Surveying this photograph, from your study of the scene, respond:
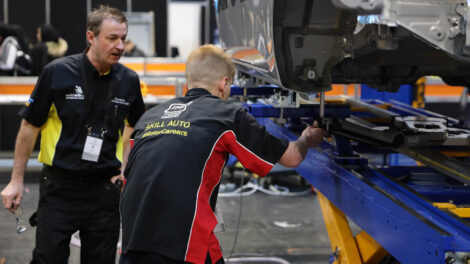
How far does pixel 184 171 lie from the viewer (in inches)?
88.4

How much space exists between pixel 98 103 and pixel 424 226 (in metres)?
1.91

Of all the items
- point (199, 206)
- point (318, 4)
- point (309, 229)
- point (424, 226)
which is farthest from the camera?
point (309, 229)

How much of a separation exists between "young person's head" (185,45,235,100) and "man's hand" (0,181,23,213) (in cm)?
132

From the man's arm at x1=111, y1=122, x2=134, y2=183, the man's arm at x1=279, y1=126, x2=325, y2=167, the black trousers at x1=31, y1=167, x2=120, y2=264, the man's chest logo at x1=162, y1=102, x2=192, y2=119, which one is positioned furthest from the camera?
the man's arm at x1=111, y1=122, x2=134, y2=183

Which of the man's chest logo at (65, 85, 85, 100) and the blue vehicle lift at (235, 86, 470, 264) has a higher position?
the man's chest logo at (65, 85, 85, 100)

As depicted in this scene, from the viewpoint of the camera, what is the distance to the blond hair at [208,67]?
2.47m

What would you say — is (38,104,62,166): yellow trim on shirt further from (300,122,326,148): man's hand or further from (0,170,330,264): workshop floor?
(0,170,330,264): workshop floor

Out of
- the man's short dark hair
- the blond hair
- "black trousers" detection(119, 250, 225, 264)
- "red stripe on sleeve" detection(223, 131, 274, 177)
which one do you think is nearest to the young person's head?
the blond hair

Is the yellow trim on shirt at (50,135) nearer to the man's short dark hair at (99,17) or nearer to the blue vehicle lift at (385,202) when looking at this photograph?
the man's short dark hair at (99,17)

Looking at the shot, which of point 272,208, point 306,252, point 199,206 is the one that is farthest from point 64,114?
point 272,208

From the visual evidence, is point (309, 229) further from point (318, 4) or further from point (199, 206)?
point (199, 206)

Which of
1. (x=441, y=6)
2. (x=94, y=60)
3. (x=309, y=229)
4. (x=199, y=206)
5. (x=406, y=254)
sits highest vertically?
(x=441, y=6)

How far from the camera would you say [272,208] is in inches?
262

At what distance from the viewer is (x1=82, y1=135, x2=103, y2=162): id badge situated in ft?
10.6
